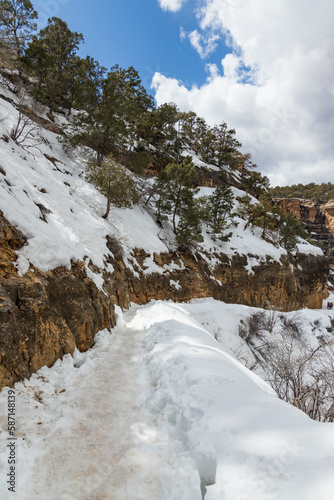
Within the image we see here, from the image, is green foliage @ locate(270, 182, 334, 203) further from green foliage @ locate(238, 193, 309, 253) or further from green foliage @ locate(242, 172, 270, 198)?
green foliage @ locate(238, 193, 309, 253)

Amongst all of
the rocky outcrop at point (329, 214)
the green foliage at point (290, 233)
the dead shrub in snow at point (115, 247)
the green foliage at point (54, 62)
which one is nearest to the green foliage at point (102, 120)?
the green foliage at point (54, 62)

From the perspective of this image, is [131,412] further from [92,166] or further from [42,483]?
[92,166]

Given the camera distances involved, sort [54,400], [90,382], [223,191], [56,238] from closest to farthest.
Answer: [54,400] < [90,382] < [56,238] < [223,191]

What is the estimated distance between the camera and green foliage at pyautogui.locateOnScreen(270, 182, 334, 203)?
67081 mm

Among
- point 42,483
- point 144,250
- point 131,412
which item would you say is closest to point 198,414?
point 131,412

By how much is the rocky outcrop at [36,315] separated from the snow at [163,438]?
34 cm

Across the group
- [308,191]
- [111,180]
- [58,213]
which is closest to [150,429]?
[58,213]

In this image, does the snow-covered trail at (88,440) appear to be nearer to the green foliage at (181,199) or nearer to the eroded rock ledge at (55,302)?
the eroded rock ledge at (55,302)

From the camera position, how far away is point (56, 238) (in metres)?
6.45

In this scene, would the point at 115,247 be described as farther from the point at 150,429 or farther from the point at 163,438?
the point at 163,438

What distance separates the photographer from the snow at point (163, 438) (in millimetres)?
2227

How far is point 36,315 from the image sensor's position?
443cm

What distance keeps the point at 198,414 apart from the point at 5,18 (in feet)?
107

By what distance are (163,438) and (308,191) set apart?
86.7 m
